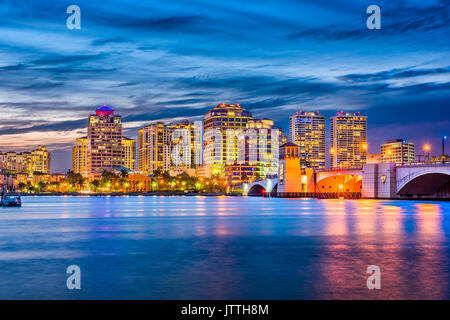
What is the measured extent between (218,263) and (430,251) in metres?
11.7

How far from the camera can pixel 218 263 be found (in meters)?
23.2

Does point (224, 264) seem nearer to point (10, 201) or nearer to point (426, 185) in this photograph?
point (10, 201)

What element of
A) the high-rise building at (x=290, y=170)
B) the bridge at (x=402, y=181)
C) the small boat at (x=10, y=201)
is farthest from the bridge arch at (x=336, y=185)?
the small boat at (x=10, y=201)

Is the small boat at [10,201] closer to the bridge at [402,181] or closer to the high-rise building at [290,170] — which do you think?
the bridge at [402,181]

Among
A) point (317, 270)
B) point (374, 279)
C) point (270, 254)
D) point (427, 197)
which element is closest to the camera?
point (374, 279)

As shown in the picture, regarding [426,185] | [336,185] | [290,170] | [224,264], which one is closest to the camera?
[224,264]

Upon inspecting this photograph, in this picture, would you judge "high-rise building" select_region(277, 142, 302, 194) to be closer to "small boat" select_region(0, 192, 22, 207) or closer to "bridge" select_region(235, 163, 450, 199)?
"bridge" select_region(235, 163, 450, 199)

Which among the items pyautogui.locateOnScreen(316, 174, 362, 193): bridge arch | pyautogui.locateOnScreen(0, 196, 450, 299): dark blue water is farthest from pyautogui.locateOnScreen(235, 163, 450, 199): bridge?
pyautogui.locateOnScreen(0, 196, 450, 299): dark blue water

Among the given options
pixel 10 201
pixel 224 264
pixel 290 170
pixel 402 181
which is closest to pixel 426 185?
pixel 402 181

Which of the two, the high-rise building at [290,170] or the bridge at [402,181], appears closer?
the bridge at [402,181]

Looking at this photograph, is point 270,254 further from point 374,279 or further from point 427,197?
point 427,197

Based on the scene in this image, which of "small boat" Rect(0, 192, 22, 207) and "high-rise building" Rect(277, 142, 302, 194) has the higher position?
"high-rise building" Rect(277, 142, 302, 194)
